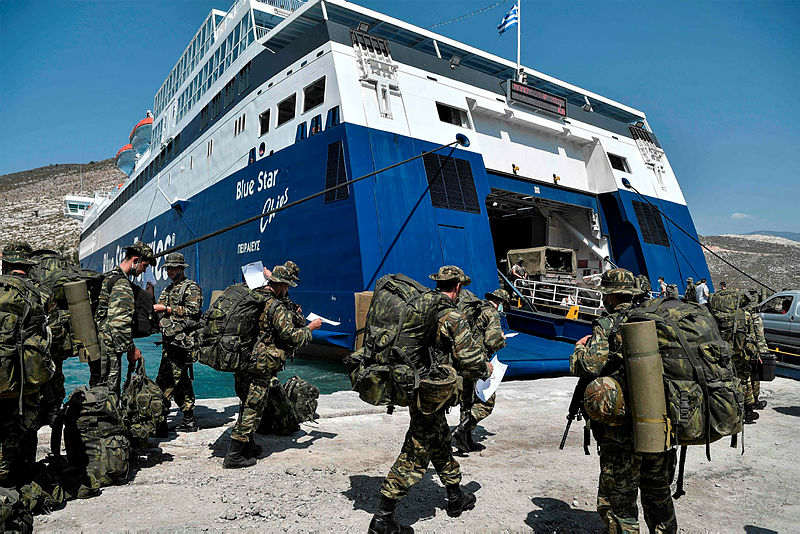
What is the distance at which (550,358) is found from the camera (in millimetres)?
9023

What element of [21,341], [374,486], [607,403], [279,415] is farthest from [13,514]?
[607,403]

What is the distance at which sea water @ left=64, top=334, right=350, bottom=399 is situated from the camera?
28.1ft

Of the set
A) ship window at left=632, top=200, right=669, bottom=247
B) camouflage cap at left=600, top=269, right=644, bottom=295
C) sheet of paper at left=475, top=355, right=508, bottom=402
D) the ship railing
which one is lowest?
sheet of paper at left=475, top=355, right=508, bottom=402

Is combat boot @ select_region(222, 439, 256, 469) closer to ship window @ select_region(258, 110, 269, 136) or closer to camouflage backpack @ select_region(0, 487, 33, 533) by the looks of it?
camouflage backpack @ select_region(0, 487, 33, 533)

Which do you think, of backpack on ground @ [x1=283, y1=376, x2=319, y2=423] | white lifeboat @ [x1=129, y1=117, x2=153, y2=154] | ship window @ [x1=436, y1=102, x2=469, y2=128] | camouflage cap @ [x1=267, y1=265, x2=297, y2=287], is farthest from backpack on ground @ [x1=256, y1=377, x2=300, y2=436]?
white lifeboat @ [x1=129, y1=117, x2=153, y2=154]

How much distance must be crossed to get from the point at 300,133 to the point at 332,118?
122cm

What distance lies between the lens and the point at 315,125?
393 inches

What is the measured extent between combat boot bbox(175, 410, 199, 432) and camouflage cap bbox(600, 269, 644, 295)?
169 inches

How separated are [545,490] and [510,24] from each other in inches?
502

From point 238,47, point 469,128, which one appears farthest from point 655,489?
point 238,47

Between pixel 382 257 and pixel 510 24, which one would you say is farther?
pixel 510 24

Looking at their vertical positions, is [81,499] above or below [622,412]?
below

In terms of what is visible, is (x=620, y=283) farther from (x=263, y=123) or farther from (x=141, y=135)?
(x=141, y=135)

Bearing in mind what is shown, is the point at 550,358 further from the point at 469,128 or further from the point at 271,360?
the point at 271,360
